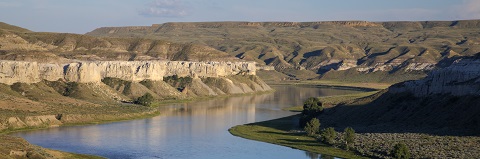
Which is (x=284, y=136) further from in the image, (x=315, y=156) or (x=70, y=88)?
(x=70, y=88)

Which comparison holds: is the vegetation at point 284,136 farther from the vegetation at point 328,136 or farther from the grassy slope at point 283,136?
the vegetation at point 328,136

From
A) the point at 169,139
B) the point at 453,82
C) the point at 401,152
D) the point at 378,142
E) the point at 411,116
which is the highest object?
the point at 453,82

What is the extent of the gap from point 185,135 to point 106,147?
13.2m

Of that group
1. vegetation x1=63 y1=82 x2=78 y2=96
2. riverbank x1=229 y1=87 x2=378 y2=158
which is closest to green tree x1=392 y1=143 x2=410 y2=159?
riverbank x1=229 y1=87 x2=378 y2=158

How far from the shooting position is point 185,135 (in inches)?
3236

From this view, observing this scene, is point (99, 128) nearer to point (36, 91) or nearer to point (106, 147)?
point (106, 147)

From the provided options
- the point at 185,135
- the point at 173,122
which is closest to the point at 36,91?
the point at 173,122

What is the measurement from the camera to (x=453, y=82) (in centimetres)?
8550

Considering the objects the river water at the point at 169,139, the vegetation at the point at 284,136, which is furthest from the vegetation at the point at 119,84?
the vegetation at the point at 284,136

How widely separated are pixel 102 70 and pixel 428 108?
73116mm

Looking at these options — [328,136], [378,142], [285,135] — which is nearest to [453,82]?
[328,136]

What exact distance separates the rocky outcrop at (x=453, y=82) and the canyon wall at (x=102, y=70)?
5217 cm

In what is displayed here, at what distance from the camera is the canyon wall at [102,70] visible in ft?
377

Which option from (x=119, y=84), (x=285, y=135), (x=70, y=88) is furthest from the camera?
(x=119, y=84)
